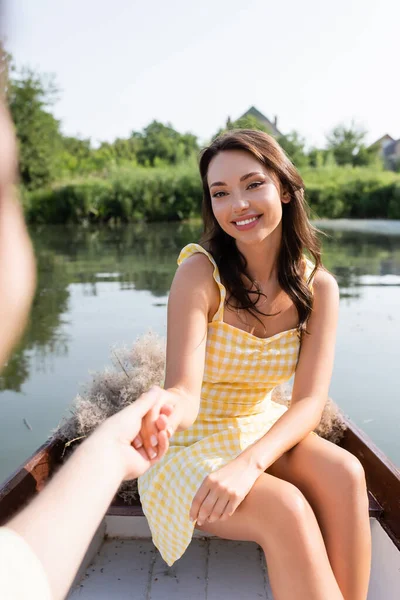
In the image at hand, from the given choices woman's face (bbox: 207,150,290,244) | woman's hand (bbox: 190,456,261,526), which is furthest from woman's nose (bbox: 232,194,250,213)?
woman's hand (bbox: 190,456,261,526)

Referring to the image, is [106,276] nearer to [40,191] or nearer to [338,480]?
[338,480]

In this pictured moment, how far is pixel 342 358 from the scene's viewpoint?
5055mm

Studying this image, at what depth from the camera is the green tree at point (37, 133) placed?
2242 centimetres

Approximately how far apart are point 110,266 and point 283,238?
10.1 m

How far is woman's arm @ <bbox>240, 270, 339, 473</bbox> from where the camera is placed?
1476mm

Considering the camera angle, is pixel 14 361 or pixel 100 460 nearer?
pixel 100 460

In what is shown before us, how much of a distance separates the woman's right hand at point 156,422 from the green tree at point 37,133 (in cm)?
2182

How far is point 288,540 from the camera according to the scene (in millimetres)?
1251

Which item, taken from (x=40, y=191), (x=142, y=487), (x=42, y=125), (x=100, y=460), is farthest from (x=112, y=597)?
(x=42, y=125)

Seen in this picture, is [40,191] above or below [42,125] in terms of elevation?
below

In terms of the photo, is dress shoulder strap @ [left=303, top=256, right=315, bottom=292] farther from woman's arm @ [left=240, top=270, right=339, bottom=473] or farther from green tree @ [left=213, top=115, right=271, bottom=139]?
green tree @ [left=213, top=115, right=271, bottom=139]

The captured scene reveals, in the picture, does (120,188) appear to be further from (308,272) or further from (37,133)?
(308,272)

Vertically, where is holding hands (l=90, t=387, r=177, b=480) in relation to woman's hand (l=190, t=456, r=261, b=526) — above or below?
above

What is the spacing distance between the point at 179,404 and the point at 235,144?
2.48ft
